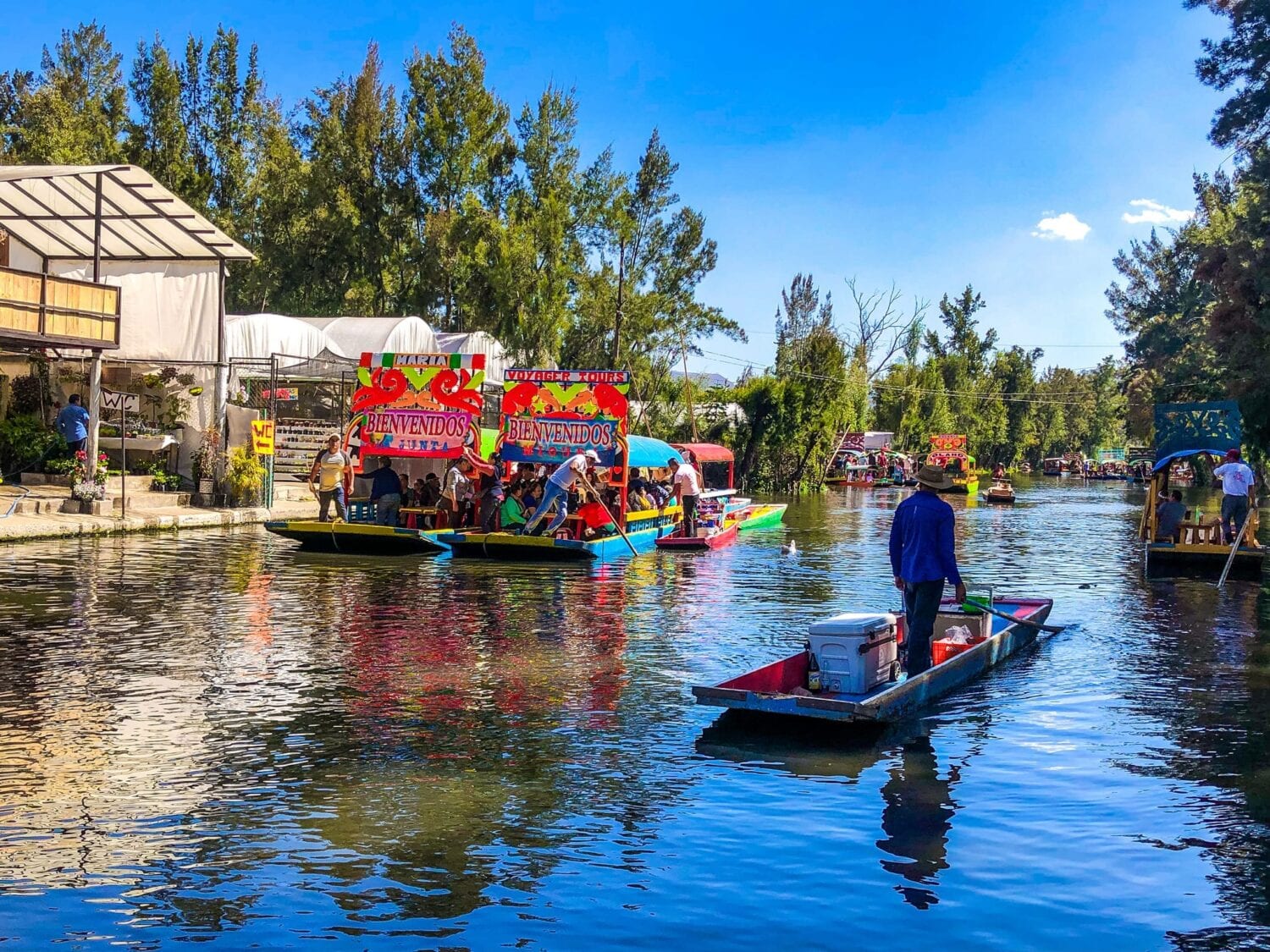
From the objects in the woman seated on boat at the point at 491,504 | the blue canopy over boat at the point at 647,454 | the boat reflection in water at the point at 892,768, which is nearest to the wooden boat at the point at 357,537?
the woman seated on boat at the point at 491,504

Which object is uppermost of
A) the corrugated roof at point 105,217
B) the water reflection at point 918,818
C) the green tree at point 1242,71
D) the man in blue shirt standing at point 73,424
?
the green tree at point 1242,71

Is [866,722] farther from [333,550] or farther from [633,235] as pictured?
[633,235]

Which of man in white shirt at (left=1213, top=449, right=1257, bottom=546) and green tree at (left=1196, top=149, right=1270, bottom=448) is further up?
green tree at (left=1196, top=149, right=1270, bottom=448)

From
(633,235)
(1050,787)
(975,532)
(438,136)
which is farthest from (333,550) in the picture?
(633,235)

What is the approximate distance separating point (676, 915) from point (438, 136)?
1775 inches

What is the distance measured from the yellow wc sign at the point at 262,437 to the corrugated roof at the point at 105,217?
4.76m

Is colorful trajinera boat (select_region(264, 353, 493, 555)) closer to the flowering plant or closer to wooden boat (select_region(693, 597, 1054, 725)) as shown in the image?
the flowering plant

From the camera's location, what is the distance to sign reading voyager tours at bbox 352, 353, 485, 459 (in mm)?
23250

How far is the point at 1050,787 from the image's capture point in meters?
8.60

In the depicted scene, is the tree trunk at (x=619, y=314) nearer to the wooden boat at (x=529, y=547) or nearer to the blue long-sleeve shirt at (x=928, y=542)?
the wooden boat at (x=529, y=547)

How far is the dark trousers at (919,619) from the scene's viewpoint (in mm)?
10648

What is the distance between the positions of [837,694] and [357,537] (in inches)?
548

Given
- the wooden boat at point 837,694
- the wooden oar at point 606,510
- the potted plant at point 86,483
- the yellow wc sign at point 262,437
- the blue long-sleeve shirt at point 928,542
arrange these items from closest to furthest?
the wooden boat at point 837,694 < the blue long-sleeve shirt at point 928,542 < the wooden oar at point 606,510 < the potted plant at point 86,483 < the yellow wc sign at point 262,437

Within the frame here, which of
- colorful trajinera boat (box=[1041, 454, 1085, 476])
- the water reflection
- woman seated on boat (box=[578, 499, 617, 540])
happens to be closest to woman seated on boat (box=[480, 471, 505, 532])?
woman seated on boat (box=[578, 499, 617, 540])
